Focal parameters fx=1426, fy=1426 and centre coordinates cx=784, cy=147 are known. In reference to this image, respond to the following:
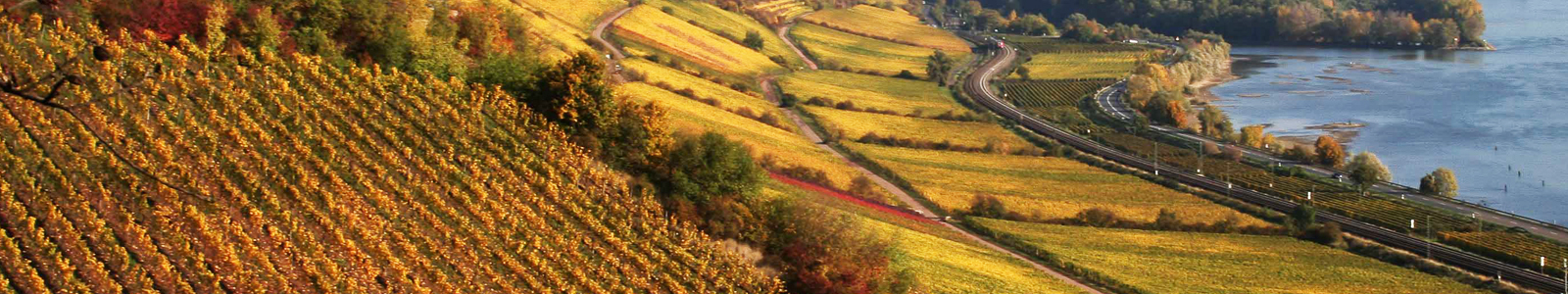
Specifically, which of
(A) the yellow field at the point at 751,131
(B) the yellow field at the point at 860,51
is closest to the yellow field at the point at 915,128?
(A) the yellow field at the point at 751,131

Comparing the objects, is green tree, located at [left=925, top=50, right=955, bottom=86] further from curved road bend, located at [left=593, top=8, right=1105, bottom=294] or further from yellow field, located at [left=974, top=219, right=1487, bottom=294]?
yellow field, located at [left=974, top=219, right=1487, bottom=294]

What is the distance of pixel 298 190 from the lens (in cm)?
2705

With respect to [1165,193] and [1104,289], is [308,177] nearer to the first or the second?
[1104,289]

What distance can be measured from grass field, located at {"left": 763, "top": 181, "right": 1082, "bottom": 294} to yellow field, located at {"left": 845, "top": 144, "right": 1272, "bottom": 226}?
17.9 ft

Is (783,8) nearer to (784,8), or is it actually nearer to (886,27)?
(784,8)

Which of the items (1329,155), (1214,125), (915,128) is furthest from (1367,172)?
(915,128)

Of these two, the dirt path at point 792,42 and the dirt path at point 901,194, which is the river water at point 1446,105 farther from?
the dirt path at point 792,42

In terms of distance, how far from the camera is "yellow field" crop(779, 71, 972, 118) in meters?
71.5

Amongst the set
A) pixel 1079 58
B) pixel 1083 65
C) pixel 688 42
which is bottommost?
pixel 1079 58

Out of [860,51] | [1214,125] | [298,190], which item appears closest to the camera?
[298,190]

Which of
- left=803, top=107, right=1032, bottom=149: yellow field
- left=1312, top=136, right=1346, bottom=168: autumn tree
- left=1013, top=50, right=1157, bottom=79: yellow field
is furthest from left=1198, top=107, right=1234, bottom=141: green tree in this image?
left=1013, top=50, right=1157, bottom=79: yellow field

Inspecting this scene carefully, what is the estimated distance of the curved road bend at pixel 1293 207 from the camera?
1606 inches

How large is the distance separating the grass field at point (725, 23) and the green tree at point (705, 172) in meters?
50.3

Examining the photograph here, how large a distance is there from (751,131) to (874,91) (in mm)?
25244
